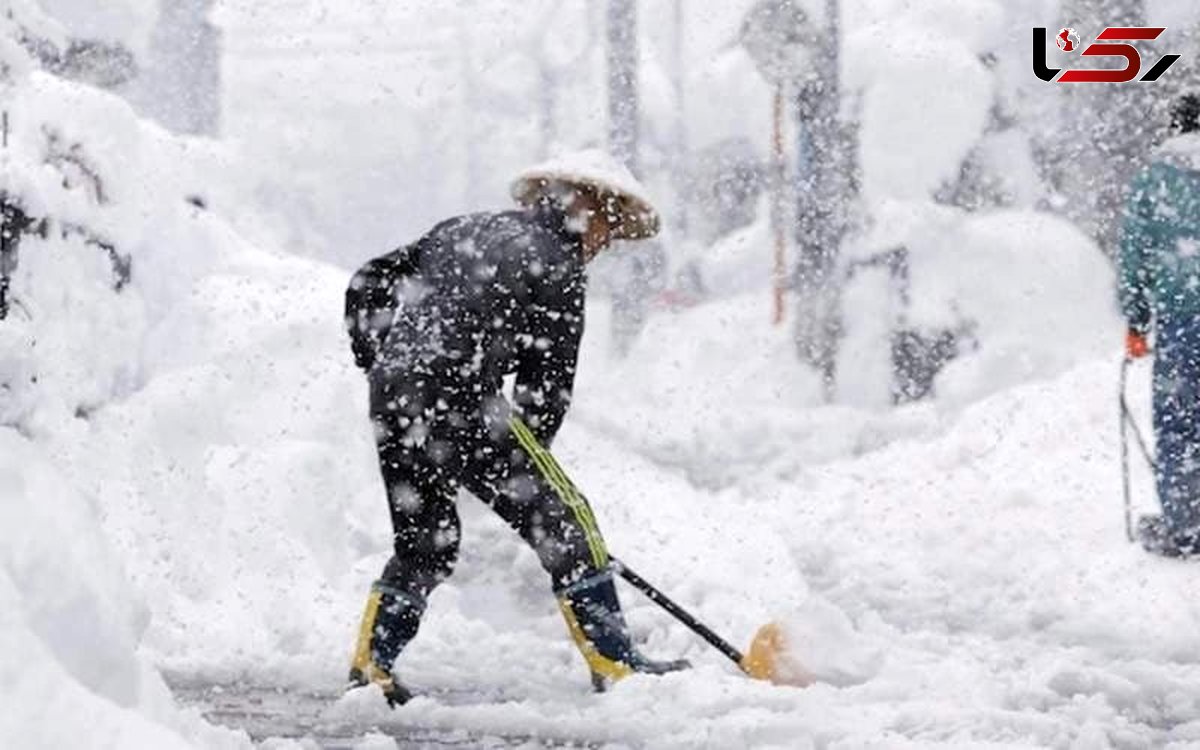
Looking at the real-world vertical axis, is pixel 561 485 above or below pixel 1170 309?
below

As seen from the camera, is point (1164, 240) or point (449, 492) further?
point (1164, 240)

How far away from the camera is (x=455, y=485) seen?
514 cm

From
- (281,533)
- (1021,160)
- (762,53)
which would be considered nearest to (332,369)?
(281,533)

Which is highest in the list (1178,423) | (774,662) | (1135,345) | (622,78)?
(622,78)

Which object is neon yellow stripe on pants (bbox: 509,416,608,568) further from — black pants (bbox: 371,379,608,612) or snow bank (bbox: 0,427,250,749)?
snow bank (bbox: 0,427,250,749)

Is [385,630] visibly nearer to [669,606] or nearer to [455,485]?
[455,485]

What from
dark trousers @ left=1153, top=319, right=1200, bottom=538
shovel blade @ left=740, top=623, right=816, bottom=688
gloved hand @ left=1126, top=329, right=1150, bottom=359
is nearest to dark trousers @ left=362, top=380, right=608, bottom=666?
shovel blade @ left=740, top=623, right=816, bottom=688

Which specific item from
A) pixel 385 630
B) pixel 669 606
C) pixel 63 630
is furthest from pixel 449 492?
pixel 63 630

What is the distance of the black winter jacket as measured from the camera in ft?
16.5

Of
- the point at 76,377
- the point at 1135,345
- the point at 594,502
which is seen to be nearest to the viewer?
the point at 1135,345

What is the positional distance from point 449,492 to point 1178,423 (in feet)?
12.6

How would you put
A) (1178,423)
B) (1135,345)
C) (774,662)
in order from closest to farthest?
1. (774,662)
2. (1178,423)
3. (1135,345)

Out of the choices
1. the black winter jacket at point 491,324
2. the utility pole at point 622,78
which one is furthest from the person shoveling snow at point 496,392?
the utility pole at point 622,78

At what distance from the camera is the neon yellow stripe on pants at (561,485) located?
5.12 meters
